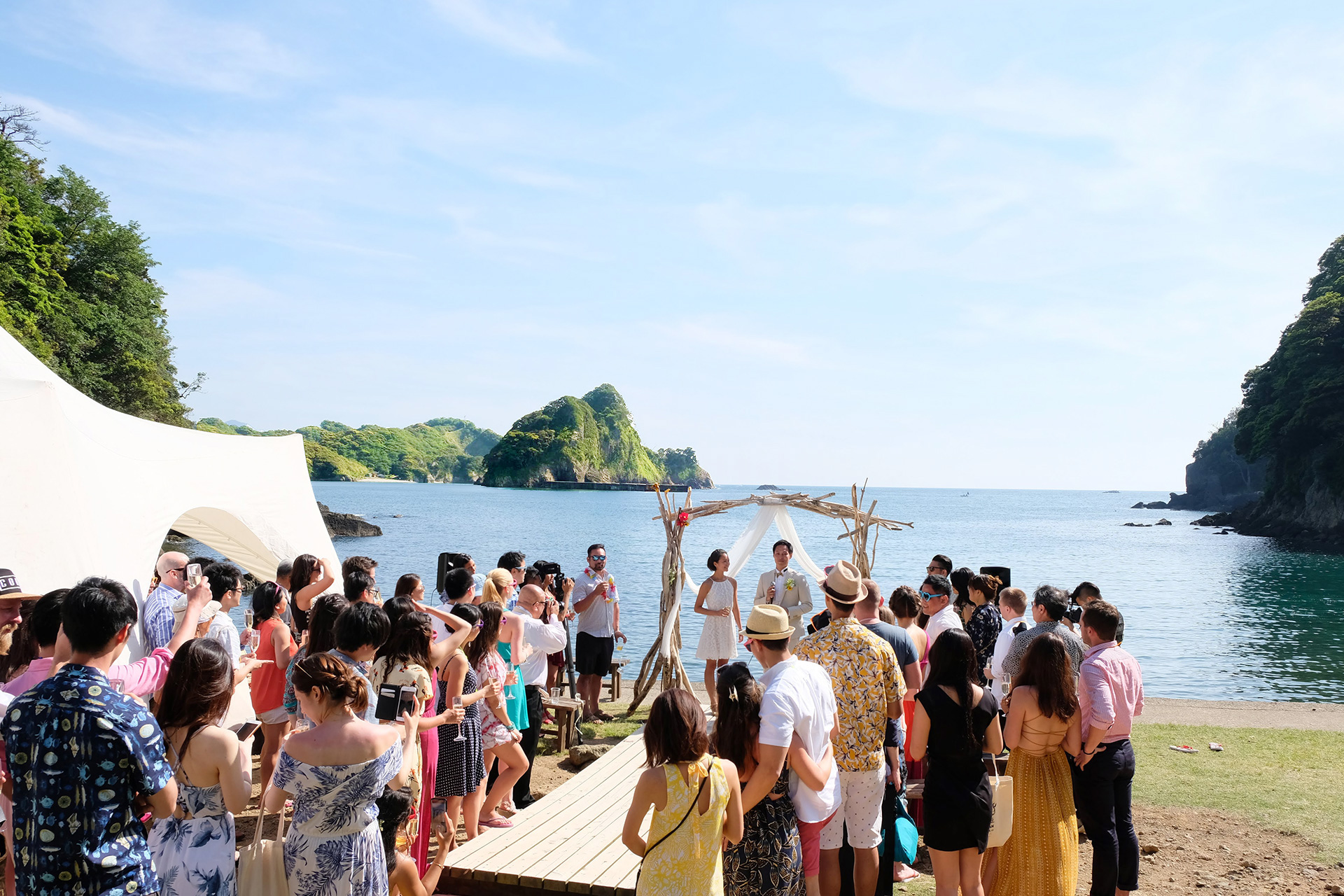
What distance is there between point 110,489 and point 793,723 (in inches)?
250

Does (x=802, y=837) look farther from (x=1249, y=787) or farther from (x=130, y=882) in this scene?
(x=1249, y=787)

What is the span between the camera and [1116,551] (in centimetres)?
5756

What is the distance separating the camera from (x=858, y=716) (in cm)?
420

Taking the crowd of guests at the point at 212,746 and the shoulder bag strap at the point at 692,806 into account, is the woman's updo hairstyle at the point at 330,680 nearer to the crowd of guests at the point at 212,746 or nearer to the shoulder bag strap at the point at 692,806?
the crowd of guests at the point at 212,746

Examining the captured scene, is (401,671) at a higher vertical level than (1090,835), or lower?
higher

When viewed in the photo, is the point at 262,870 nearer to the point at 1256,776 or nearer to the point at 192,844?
the point at 192,844

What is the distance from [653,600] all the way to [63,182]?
32.8 meters

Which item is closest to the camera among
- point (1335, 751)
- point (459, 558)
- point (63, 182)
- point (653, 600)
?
point (459, 558)

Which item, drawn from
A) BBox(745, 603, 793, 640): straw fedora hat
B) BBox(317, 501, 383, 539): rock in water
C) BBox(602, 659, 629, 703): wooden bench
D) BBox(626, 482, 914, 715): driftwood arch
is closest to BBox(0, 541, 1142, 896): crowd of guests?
BBox(745, 603, 793, 640): straw fedora hat

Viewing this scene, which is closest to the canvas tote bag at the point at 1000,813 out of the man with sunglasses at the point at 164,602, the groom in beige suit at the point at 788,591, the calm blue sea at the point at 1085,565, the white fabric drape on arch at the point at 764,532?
the groom in beige suit at the point at 788,591

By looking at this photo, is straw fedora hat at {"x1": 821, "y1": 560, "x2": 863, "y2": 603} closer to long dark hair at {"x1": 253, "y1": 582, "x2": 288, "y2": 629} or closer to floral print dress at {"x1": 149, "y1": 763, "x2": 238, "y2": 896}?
floral print dress at {"x1": 149, "y1": 763, "x2": 238, "y2": 896}

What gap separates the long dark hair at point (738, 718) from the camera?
3.36 meters

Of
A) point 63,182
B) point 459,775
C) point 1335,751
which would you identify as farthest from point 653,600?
point 63,182

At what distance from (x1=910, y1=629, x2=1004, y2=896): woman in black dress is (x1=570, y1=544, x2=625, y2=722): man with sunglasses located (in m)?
5.18
